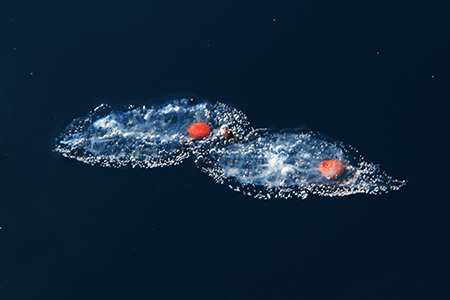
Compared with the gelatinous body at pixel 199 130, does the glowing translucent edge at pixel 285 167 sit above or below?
below

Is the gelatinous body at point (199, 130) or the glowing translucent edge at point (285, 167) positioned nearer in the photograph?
the glowing translucent edge at point (285, 167)

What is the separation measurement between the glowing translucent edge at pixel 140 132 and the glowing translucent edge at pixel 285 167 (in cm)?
40

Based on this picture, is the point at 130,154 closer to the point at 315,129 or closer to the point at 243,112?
the point at 243,112

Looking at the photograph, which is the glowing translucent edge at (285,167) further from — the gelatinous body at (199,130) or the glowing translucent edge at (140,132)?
the glowing translucent edge at (140,132)

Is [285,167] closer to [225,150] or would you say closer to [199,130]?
[225,150]

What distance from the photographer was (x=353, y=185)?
20.8ft

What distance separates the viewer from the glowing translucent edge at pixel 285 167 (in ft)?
20.8

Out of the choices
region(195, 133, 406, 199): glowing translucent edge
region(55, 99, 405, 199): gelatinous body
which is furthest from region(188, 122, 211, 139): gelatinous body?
region(195, 133, 406, 199): glowing translucent edge

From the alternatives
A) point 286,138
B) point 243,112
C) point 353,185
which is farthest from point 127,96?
point 353,185

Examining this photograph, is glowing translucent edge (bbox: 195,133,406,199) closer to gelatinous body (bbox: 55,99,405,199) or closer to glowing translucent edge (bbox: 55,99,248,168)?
gelatinous body (bbox: 55,99,405,199)

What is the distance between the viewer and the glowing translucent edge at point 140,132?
6.60m

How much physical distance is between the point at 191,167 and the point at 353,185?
275 cm

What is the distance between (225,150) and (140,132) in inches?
61.4

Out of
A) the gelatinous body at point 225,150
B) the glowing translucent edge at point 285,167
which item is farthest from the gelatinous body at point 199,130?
the glowing translucent edge at point 285,167
